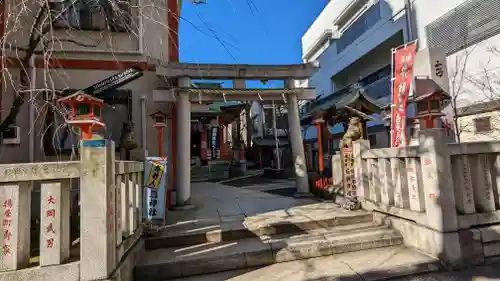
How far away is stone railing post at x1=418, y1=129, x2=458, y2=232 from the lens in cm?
405

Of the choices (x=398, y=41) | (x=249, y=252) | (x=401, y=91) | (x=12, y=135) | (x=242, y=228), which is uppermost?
(x=398, y=41)

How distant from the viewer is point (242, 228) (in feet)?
16.2

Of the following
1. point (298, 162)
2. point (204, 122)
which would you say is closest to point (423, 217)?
point (298, 162)

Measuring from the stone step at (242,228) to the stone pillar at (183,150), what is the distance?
6.03 feet

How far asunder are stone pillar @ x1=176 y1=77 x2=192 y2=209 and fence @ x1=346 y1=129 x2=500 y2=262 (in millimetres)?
5133

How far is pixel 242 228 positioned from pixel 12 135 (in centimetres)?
659

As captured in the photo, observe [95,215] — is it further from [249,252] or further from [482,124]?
[482,124]

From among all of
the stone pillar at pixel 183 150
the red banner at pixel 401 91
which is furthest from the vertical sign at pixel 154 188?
the red banner at pixel 401 91

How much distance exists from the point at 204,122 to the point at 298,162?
48.7 feet

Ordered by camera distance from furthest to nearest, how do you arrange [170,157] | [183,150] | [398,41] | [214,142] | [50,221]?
[214,142]
[398,41]
[170,157]
[183,150]
[50,221]

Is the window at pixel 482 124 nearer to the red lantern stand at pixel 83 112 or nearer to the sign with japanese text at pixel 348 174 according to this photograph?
the sign with japanese text at pixel 348 174

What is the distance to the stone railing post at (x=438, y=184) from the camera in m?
4.05

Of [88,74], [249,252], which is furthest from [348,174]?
[88,74]

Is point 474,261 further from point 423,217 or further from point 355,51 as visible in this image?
point 355,51
